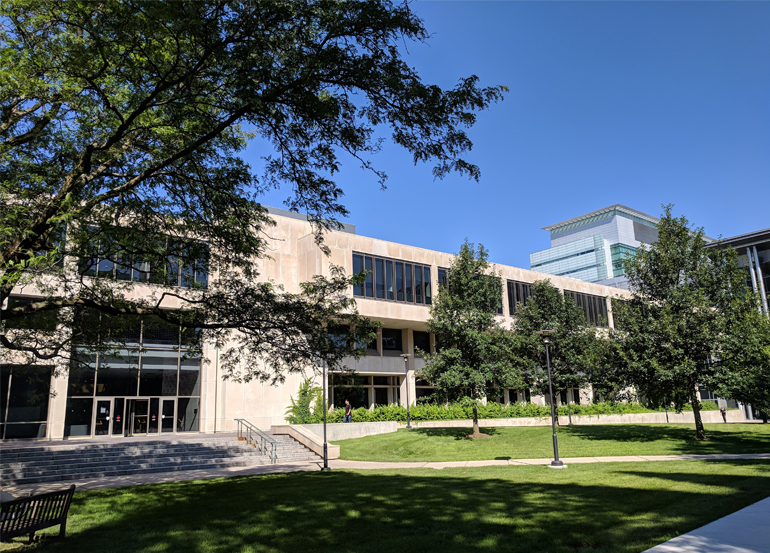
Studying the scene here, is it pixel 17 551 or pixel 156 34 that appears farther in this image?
pixel 156 34

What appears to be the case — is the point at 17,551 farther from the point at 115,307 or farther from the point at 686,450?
the point at 686,450

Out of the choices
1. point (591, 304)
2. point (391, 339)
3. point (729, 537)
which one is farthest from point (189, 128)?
point (591, 304)

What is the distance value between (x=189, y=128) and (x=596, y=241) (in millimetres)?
141467

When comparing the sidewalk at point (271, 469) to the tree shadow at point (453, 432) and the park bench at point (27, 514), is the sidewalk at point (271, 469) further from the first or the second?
the park bench at point (27, 514)

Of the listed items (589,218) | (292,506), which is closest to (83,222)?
(292,506)

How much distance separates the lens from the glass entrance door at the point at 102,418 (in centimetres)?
2989

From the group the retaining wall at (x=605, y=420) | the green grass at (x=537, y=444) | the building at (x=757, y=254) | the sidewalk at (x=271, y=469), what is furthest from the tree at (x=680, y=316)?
the building at (x=757, y=254)

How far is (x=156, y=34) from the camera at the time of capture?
9164 mm

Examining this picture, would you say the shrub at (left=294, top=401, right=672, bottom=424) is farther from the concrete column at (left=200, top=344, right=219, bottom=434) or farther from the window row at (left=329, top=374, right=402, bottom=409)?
the concrete column at (left=200, top=344, right=219, bottom=434)

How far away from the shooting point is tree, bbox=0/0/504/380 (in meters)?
9.15

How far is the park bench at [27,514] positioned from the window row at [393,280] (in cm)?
2886

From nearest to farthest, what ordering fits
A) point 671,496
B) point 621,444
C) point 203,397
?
point 671,496 → point 621,444 → point 203,397

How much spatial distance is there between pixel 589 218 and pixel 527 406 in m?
119

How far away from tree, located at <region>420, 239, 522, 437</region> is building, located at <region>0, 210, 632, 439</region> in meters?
3.67
